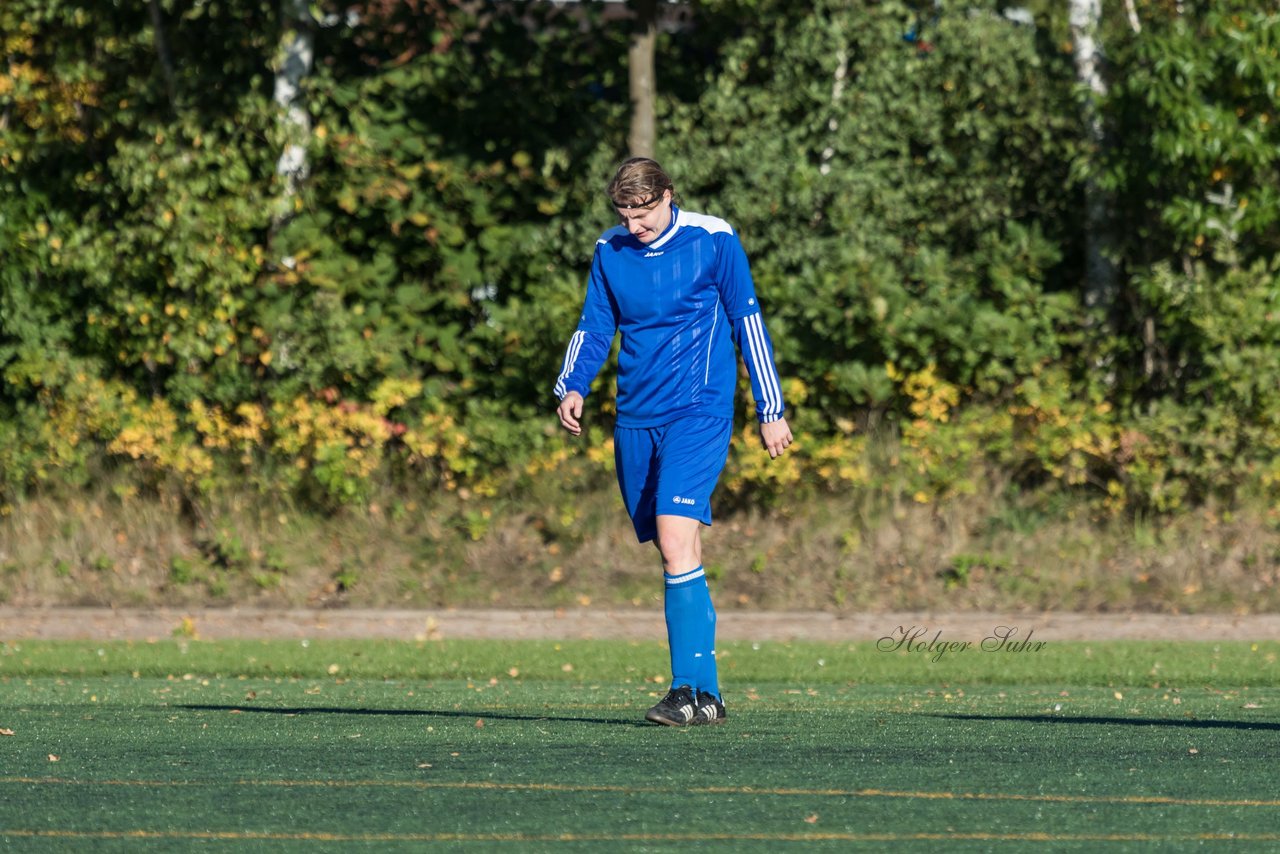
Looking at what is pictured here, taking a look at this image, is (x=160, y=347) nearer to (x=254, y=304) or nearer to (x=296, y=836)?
(x=254, y=304)

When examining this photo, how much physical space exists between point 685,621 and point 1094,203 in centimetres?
970

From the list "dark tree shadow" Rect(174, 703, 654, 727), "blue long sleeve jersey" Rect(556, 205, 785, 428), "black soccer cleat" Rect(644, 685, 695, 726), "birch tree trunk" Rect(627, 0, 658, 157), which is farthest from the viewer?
"birch tree trunk" Rect(627, 0, 658, 157)

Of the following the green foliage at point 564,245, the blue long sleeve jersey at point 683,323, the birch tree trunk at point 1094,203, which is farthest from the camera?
the birch tree trunk at point 1094,203

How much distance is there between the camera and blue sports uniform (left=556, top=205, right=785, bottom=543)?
706 centimetres

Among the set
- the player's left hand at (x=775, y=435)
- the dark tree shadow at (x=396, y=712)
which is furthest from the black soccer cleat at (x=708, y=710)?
the player's left hand at (x=775, y=435)

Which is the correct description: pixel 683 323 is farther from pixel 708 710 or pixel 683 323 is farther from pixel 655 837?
pixel 655 837

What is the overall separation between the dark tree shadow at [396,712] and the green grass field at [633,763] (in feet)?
0.06

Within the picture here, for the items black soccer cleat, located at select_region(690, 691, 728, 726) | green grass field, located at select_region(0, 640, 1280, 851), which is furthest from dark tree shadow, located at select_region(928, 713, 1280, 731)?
black soccer cleat, located at select_region(690, 691, 728, 726)

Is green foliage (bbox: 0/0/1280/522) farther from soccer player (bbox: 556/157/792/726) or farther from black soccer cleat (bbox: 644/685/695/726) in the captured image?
black soccer cleat (bbox: 644/685/695/726)

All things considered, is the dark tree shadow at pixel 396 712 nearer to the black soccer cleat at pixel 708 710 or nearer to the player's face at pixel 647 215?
the black soccer cleat at pixel 708 710

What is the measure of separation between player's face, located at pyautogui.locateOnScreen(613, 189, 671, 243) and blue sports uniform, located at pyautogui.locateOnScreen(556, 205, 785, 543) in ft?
0.15

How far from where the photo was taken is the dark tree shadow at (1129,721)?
7.08m

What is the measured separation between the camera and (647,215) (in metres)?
7.02

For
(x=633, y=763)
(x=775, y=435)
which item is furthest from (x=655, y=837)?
(x=775, y=435)
